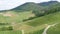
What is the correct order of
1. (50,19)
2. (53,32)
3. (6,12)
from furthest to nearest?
(6,12), (50,19), (53,32)

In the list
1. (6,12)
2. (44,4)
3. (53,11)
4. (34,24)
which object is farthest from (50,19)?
(44,4)

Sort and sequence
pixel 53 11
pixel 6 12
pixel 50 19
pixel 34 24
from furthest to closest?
1. pixel 6 12
2. pixel 53 11
3. pixel 50 19
4. pixel 34 24

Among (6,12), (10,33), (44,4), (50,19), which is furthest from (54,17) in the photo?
(44,4)

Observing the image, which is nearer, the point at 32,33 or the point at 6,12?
the point at 32,33

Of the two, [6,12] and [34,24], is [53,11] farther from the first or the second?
[6,12]

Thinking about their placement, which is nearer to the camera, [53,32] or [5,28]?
[53,32]

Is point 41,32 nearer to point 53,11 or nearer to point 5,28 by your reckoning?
point 5,28

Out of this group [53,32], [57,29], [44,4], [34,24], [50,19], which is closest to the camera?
[53,32]

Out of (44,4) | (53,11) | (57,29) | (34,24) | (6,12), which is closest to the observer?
(57,29)

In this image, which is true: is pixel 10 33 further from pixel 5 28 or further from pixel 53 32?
pixel 53 32
